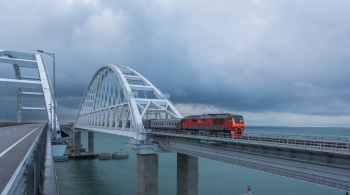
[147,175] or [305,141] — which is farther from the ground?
[305,141]

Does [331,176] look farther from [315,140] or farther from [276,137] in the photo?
[276,137]

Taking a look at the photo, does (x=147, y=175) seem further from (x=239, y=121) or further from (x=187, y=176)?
(x=239, y=121)

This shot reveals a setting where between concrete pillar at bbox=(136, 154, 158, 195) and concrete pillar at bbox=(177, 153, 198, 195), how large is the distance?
3.18m

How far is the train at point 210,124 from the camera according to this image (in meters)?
Answer: 30.6

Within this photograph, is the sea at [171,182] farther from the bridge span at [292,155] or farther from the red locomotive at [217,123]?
the bridge span at [292,155]

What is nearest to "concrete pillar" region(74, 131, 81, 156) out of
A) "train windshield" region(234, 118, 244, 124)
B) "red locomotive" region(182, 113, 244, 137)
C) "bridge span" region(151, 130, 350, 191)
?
"red locomotive" region(182, 113, 244, 137)

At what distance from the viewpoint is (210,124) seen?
110 ft

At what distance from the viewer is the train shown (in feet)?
100

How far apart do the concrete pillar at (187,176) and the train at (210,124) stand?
12.7 feet

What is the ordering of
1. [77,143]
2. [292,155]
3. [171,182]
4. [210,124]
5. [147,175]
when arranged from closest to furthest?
[292,155], [210,124], [147,175], [171,182], [77,143]

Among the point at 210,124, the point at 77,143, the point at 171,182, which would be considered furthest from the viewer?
the point at 77,143

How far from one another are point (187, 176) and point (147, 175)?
5.06 metres

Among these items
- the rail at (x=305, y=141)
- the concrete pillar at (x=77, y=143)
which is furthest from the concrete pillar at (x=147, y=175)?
the concrete pillar at (x=77, y=143)

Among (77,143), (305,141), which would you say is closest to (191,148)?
(305,141)
